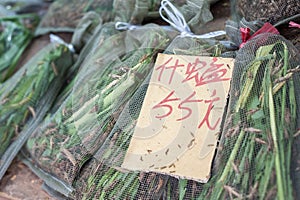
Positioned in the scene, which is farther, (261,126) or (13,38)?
(13,38)

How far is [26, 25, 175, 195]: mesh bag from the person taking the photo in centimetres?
112

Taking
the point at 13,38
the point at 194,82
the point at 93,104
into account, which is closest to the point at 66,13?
the point at 13,38

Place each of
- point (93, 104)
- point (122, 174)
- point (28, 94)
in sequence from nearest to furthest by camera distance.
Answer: point (122, 174)
point (93, 104)
point (28, 94)

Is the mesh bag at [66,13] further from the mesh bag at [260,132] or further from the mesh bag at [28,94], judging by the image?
the mesh bag at [260,132]

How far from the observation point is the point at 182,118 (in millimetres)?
1023

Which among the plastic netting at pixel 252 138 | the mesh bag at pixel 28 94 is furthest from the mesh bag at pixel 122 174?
the mesh bag at pixel 28 94

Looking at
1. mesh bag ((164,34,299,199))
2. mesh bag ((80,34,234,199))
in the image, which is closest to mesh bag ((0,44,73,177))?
mesh bag ((80,34,234,199))

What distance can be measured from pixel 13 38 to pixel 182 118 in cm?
94

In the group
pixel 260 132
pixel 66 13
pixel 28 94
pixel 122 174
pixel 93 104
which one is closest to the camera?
pixel 260 132

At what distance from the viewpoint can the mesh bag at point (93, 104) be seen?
3.66 feet

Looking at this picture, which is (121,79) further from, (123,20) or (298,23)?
(298,23)

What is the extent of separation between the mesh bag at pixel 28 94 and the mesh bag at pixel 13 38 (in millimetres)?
165

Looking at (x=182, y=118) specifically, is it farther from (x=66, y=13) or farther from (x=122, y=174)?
(x=66, y=13)

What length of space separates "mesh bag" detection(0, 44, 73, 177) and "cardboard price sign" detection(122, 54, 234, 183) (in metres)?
0.45
